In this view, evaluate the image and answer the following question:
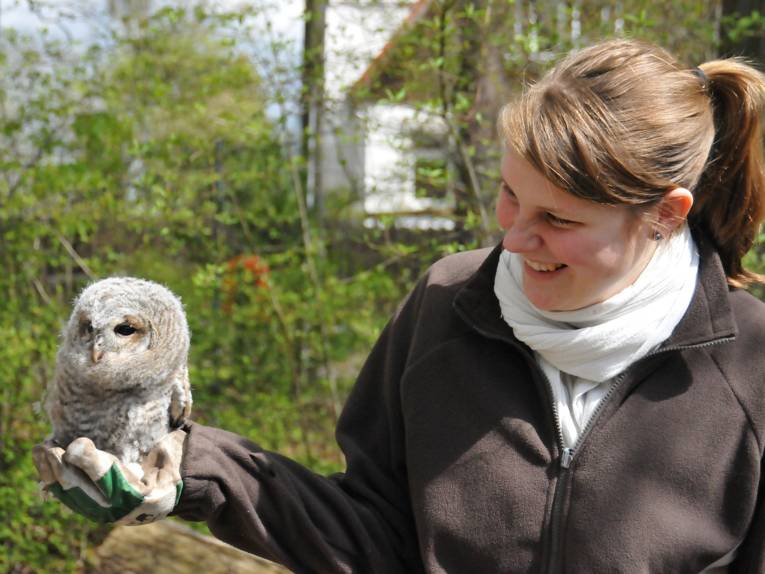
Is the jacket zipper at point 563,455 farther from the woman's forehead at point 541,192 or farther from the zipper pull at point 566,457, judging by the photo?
the woman's forehead at point 541,192

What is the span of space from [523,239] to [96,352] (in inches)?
29.1

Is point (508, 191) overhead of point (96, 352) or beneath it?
overhead

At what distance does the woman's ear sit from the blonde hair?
22 millimetres

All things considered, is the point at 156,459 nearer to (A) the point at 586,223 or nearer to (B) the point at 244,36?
(A) the point at 586,223

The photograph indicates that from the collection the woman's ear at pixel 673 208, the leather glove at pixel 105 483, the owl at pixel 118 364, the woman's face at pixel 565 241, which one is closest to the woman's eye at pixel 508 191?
the woman's face at pixel 565 241

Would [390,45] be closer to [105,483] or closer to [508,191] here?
[508,191]

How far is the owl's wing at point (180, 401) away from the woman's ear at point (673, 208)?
0.90 meters

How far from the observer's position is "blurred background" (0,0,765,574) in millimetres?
3529

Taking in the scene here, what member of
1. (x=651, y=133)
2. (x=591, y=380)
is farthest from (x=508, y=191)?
(x=591, y=380)

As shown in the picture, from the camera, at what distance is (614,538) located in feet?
4.57

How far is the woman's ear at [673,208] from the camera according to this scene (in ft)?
4.62

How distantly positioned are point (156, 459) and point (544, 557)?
2.22ft

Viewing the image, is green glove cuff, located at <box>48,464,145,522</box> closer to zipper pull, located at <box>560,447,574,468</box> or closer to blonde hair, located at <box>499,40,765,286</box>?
zipper pull, located at <box>560,447,574,468</box>

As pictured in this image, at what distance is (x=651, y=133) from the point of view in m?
1.36
